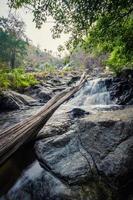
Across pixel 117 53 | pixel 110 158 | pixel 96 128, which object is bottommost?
pixel 110 158

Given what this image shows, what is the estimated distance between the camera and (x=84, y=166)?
12.1 feet

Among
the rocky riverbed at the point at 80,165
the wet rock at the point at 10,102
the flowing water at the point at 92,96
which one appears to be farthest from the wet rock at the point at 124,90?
the rocky riverbed at the point at 80,165

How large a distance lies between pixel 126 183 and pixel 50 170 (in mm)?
1269

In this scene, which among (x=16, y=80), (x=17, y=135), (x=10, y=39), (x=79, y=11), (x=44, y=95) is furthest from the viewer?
(x=10, y=39)

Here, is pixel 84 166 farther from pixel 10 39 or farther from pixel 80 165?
pixel 10 39

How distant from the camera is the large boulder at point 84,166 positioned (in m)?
3.34

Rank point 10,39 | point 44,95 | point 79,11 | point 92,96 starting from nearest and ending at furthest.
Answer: point 79,11
point 92,96
point 44,95
point 10,39

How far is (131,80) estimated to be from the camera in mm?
12391

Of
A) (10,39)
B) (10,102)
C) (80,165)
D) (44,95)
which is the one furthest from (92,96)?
(10,39)

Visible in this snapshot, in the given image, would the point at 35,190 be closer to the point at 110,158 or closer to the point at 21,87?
the point at 110,158

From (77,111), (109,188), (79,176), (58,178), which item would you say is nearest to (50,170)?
(58,178)

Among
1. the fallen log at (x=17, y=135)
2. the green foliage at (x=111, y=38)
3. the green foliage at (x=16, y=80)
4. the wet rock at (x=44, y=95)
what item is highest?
the green foliage at (x=111, y=38)

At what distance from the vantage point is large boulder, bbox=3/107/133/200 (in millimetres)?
3342

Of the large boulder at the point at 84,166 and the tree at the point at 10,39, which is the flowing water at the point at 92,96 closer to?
the large boulder at the point at 84,166
